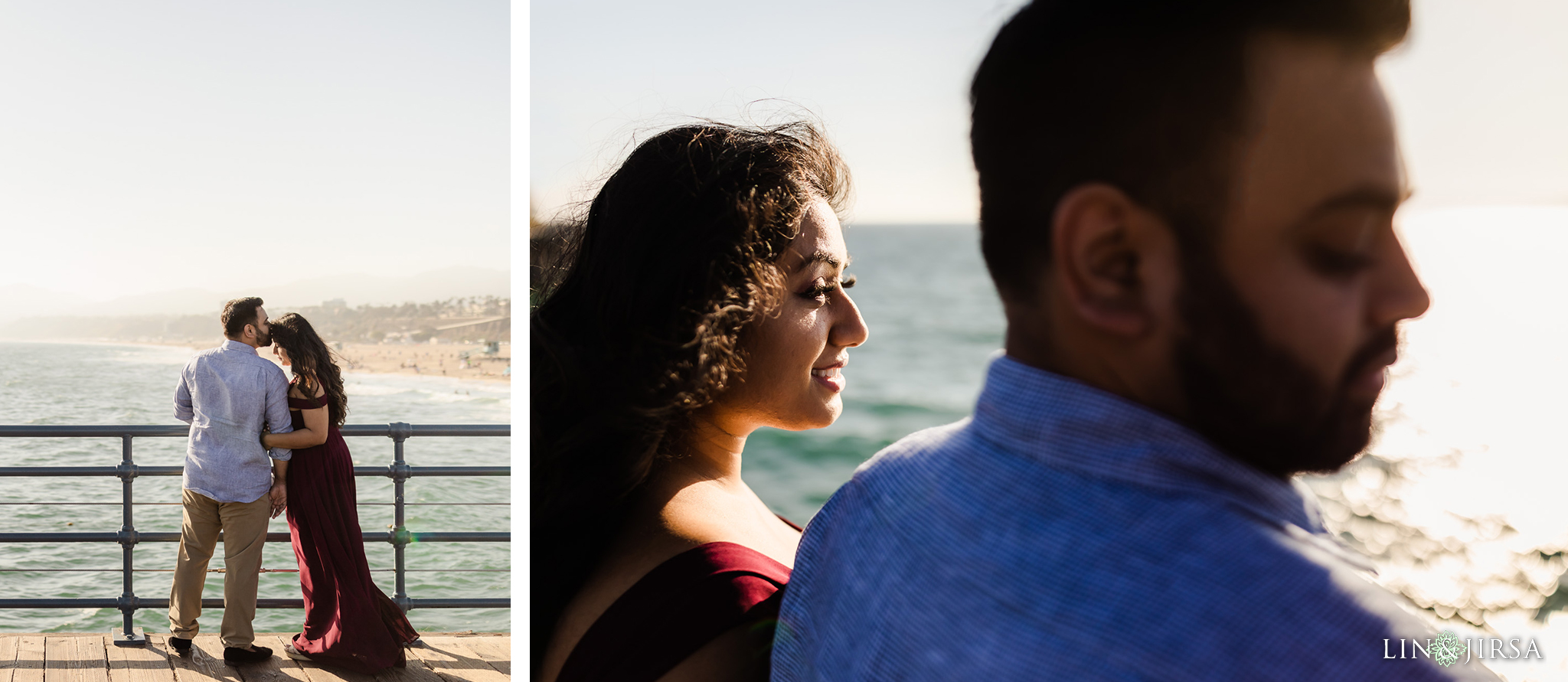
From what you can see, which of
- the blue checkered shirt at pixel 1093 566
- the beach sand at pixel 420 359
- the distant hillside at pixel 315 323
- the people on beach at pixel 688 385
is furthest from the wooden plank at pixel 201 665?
the blue checkered shirt at pixel 1093 566

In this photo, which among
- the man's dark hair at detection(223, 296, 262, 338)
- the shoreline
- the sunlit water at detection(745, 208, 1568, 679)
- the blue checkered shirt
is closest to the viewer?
the blue checkered shirt

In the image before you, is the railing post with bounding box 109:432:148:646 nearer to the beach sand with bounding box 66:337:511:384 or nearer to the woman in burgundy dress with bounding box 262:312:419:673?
the woman in burgundy dress with bounding box 262:312:419:673

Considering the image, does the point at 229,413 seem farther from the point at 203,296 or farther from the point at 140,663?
the point at 203,296

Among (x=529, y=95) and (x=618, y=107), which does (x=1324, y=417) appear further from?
(x=529, y=95)

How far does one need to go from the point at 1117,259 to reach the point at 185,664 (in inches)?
166

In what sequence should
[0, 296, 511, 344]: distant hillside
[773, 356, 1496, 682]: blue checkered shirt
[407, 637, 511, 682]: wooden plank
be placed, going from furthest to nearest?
[0, 296, 511, 344]: distant hillside → [407, 637, 511, 682]: wooden plank → [773, 356, 1496, 682]: blue checkered shirt

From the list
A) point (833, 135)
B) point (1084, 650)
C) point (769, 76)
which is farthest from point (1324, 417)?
point (769, 76)

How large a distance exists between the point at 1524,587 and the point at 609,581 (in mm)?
834

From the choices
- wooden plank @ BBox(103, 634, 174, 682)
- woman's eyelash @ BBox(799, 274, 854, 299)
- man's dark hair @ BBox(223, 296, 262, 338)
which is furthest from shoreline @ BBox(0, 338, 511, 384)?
woman's eyelash @ BBox(799, 274, 854, 299)

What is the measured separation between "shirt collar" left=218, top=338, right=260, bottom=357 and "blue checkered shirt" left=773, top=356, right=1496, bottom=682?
3425mm

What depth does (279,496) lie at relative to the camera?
3.62 metres

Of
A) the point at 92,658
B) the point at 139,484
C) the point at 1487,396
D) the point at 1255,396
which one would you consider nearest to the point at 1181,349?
the point at 1255,396

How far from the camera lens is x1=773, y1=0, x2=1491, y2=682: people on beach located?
56 cm

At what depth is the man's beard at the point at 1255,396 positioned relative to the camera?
631mm
